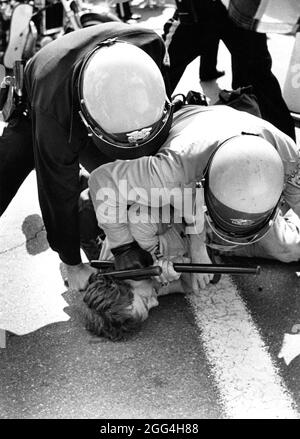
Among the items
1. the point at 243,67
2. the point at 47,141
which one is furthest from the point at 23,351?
the point at 243,67

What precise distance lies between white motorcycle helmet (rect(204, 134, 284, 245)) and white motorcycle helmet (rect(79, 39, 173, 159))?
32cm

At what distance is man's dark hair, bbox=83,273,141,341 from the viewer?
321cm

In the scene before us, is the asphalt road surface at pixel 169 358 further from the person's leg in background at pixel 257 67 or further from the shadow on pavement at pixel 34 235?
the person's leg in background at pixel 257 67

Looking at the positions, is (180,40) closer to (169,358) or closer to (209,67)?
(209,67)

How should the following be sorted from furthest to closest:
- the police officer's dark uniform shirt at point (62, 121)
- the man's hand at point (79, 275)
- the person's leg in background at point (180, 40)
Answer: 1. the person's leg in background at point (180, 40)
2. the man's hand at point (79, 275)
3. the police officer's dark uniform shirt at point (62, 121)

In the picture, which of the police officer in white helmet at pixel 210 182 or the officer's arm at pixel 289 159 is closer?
the police officer in white helmet at pixel 210 182

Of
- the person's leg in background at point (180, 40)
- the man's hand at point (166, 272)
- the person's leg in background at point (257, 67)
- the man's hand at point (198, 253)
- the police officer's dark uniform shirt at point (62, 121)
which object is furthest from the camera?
the person's leg in background at point (180, 40)

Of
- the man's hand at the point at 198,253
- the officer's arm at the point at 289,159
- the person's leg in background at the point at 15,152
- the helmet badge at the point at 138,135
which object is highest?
the helmet badge at the point at 138,135

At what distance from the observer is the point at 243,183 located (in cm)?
278

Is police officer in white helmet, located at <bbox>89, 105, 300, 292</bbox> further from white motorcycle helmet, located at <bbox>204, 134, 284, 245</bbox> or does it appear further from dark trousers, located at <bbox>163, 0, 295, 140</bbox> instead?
dark trousers, located at <bbox>163, 0, 295, 140</bbox>

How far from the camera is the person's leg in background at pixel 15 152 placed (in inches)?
141

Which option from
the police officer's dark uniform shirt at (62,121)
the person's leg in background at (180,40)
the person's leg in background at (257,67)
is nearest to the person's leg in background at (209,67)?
the person's leg in background at (180,40)

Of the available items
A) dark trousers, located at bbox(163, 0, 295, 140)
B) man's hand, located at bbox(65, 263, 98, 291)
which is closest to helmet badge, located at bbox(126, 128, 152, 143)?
man's hand, located at bbox(65, 263, 98, 291)

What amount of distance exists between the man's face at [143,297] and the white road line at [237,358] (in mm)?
235
